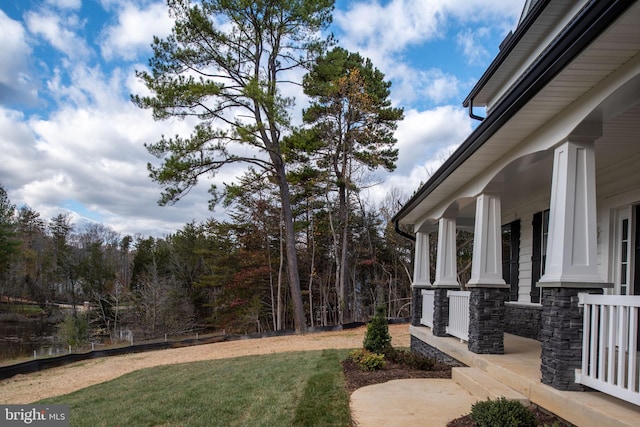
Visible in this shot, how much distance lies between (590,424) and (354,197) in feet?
→ 61.3

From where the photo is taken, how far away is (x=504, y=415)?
3.29 metres

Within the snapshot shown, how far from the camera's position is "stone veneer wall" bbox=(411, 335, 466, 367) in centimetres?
639

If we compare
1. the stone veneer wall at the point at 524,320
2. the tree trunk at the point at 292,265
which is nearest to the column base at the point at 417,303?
the stone veneer wall at the point at 524,320

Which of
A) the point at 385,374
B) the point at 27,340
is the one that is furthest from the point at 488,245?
the point at 27,340

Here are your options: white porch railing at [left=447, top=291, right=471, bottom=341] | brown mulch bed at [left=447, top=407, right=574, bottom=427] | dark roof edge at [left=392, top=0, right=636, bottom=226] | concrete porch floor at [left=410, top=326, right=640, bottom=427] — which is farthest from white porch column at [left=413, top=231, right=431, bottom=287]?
brown mulch bed at [left=447, top=407, right=574, bottom=427]

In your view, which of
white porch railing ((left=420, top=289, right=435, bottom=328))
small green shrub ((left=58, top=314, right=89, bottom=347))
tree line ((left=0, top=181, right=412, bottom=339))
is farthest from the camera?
tree line ((left=0, top=181, right=412, bottom=339))

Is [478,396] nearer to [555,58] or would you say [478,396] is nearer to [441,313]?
[441,313]

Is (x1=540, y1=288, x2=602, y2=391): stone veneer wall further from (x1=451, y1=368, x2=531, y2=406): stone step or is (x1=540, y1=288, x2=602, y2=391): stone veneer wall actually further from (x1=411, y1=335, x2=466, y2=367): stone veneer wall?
(x1=411, y1=335, x2=466, y2=367): stone veneer wall

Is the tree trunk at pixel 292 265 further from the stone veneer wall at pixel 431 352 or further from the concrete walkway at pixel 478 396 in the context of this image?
the concrete walkway at pixel 478 396

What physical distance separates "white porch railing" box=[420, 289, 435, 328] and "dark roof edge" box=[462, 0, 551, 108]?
472 cm

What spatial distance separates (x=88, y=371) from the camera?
11156mm

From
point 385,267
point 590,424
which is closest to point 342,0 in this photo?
point 385,267

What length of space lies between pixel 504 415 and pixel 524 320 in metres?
5.05

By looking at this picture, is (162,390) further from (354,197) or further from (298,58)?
(354,197)
